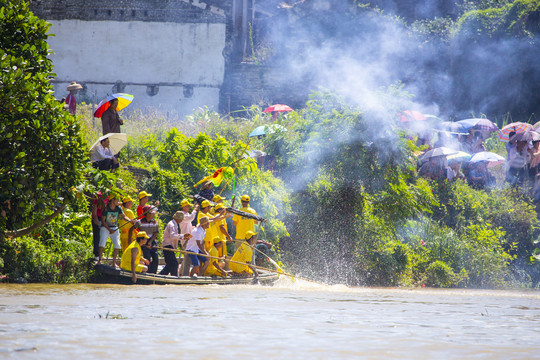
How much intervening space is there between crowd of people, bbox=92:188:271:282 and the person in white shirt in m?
0.93

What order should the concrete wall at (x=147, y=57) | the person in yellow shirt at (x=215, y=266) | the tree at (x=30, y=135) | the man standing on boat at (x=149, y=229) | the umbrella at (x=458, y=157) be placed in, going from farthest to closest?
1. the concrete wall at (x=147, y=57)
2. the umbrella at (x=458, y=157)
3. the person in yellow shirt at (x=215, y=266)
4. the man standing on boat at (x=149, y=229)
5. the tree at (x=30, y=135)

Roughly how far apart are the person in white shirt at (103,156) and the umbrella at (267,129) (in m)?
5.48

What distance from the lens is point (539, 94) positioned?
88.9 feet

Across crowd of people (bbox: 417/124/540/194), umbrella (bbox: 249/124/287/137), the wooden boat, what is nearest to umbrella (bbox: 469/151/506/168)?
crowd of people (bbox: 417/124/540/194)

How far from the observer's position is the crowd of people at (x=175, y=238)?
43.6 ft

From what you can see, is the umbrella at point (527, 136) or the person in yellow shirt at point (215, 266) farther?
the umbrella at point (527, 136)

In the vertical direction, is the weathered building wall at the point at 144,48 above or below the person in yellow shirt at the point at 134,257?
above

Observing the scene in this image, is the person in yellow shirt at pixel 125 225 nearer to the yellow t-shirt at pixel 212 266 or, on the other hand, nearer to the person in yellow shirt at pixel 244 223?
the yellow t-shirt at pixel 212 266

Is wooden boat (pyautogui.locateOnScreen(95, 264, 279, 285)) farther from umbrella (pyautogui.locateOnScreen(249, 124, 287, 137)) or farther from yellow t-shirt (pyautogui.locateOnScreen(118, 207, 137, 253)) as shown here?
umbrella (pyautogui.locateOnScreen(249, 124, 287, 137))

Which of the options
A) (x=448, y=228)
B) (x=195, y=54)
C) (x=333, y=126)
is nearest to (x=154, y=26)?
(x=195, y=54)

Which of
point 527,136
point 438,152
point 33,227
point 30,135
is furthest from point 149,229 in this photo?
point 527,136

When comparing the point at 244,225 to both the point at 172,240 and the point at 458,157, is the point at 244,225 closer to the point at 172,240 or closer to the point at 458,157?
the point at 172,240

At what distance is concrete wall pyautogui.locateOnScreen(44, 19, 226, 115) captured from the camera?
90.7ft

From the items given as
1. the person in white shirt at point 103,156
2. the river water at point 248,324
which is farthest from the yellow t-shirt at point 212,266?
the person in white shirt at point 103,156
